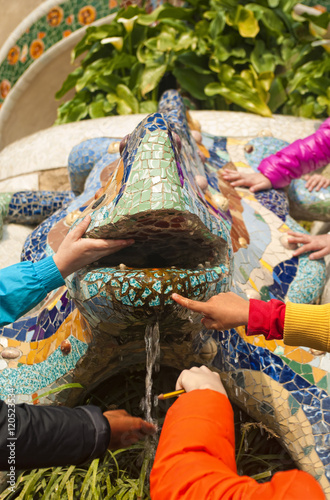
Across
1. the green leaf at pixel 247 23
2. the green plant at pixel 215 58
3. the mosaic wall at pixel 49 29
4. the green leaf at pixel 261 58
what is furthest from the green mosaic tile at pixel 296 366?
the mosaic wall at pixel 49 29

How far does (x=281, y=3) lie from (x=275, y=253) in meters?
2.62

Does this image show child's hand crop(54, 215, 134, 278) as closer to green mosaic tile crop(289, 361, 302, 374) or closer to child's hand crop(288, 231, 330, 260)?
green mosaic tile crop(289, 361, 302, 374)

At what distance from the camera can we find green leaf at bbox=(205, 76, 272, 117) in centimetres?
364

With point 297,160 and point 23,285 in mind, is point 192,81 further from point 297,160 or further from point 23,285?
point 23,285

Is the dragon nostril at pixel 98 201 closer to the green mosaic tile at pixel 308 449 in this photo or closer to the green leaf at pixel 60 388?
the green leaf at pixel 60 388

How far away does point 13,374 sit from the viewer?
176cm

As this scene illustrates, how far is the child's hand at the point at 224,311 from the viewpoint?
1.31m

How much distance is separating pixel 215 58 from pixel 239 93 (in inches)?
12.3

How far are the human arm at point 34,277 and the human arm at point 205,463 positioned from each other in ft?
1.23

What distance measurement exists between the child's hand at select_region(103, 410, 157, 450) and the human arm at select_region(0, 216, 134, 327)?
325 millimetres

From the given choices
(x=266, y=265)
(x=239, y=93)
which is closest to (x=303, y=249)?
(x=266, y=265)

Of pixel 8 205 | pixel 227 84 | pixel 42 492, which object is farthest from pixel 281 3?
pixel 42 492

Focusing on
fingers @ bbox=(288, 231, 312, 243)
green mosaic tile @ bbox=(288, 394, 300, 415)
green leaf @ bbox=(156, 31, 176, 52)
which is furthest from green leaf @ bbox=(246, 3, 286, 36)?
green mosaic tile @ bbox=(288, 394, 300, 415)

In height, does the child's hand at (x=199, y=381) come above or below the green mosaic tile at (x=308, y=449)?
above
